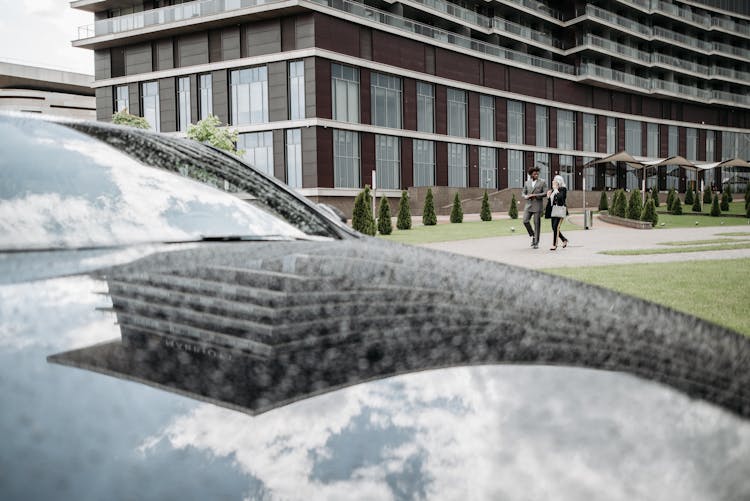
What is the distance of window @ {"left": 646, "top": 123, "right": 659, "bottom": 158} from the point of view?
5884 cm

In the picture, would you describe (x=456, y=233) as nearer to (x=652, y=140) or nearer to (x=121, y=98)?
(x=121, y=98)

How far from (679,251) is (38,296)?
1225 centimetres

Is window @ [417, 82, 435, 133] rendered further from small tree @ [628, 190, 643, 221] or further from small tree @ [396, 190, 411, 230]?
small tree @ [628, 190, 643, 221]

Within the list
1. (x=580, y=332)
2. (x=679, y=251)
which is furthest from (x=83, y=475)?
(x=679, y=251)

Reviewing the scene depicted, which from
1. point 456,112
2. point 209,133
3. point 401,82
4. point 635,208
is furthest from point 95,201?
point 456,112

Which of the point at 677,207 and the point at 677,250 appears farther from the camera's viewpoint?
the point at 677,207

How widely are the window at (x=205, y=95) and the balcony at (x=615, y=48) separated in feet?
105

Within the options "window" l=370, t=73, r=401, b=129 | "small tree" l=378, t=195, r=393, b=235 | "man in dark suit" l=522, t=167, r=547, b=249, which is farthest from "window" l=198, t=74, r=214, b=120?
"man in dark suit" l=522, t=167, r=547, b=249

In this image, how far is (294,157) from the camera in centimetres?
3609

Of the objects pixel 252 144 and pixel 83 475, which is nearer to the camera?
pixel 83 475

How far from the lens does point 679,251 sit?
1161 cm

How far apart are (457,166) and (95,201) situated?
1695 inches

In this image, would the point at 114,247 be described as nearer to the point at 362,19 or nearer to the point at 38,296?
the point at 38,296

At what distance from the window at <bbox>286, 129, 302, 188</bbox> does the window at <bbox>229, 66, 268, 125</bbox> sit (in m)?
2.02
